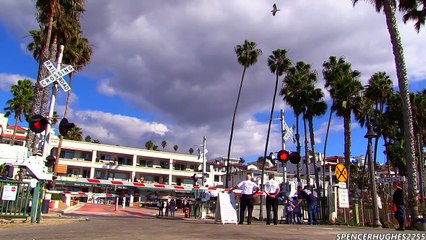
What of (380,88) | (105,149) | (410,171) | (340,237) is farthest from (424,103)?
(105,149)

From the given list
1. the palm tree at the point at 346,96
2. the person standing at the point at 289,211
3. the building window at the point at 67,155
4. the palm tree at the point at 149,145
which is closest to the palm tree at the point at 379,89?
the palm tree at the point at 346,96

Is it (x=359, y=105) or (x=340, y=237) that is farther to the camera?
(x=359, y=105)

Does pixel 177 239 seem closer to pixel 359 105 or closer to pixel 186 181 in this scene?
pixel 359 105

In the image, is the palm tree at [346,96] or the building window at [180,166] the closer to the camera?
the palm tree at [346,96]

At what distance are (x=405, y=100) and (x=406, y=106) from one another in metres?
0.28

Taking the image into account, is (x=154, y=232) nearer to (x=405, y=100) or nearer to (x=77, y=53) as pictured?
(x=405, y=100)

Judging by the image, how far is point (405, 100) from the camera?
1681 centimetres

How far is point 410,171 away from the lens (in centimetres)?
1625

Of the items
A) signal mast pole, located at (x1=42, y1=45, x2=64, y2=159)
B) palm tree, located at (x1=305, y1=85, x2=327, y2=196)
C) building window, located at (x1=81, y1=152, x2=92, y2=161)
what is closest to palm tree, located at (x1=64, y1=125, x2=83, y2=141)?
building window, located at (x1=81, y1=152, x2=92, y2=161)

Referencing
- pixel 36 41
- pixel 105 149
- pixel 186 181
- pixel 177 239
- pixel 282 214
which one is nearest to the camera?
pixel 177 239

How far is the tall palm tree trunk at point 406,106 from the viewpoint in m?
15.8

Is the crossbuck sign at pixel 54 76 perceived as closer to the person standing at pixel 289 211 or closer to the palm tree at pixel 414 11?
the person standing at pixel 289 211

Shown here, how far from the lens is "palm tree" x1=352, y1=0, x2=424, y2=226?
1580cm

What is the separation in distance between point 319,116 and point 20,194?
110 feet
